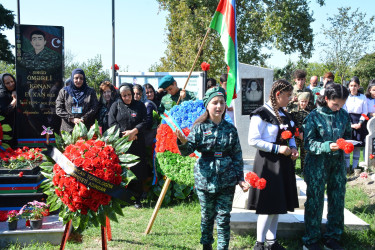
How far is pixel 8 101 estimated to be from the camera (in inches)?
259

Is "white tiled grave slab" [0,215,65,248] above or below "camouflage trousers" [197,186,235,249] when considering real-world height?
below

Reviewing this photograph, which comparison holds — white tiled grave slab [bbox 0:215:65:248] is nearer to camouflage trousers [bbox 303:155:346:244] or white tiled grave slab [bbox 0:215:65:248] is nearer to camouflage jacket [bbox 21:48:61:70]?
camouflage trousers [bbox 303:155:346:244]

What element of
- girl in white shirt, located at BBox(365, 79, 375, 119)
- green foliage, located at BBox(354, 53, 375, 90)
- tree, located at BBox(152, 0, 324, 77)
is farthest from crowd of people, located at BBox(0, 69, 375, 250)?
green foliage, located at BBox(354, 53, 375, 90)

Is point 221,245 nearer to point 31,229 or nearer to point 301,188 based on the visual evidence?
point 31,229

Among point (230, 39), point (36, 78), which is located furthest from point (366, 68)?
point (36, 78)

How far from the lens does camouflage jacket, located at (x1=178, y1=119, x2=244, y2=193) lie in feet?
11.1

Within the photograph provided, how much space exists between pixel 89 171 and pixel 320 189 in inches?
96.3

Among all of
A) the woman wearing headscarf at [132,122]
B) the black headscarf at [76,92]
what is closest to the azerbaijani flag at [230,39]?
the woman wearing headscarf at [132,122]

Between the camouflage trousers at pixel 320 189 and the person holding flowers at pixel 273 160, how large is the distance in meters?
0.24

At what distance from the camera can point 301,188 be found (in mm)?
5883

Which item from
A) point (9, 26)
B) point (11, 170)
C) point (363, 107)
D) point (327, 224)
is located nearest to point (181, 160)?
point (327, 224)

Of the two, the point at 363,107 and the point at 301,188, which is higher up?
the point at 363,107

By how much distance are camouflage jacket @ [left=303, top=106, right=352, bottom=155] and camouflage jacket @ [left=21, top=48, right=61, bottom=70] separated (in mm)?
4720

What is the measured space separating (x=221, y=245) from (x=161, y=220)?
1.94 meters
